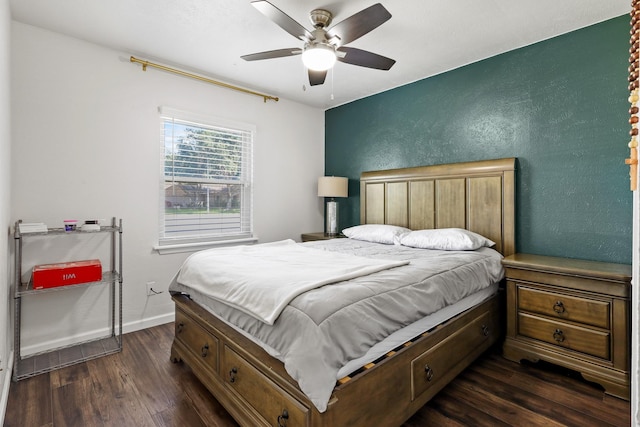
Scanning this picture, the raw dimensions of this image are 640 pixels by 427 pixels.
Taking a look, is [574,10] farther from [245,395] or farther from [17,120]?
[17,120]

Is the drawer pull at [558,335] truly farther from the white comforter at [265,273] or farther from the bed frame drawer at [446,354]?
the white comforter at [265,273]

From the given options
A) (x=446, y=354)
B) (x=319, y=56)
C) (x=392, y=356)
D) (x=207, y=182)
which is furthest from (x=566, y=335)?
(x=207, y=182)

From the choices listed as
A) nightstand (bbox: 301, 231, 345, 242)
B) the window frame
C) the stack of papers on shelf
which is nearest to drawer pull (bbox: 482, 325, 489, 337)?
nightstand (bbox: 301, 231, 345, 242)

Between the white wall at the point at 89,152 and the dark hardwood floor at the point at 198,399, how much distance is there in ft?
2.12

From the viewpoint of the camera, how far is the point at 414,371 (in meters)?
1.76

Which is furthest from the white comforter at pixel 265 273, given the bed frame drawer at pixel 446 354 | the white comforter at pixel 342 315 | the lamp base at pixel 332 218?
the lamp base at pixel 332 218

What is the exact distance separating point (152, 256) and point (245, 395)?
6.72 feet

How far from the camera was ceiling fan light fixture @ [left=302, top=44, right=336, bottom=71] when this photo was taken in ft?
7.30

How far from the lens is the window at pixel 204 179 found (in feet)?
10.9

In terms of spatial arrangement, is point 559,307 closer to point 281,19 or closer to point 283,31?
point 281,19

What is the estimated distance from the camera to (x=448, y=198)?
10.9 feet

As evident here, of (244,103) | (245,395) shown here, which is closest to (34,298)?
(245,395)

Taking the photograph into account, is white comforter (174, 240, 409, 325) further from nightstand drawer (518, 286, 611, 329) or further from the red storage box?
nightstand drawer (518, 286, 611, 329)

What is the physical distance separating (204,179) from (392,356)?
2.75m
